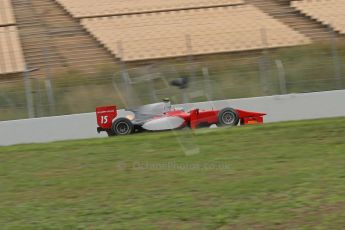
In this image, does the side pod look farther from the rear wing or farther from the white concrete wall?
the rear wing

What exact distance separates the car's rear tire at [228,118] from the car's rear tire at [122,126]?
1570mm

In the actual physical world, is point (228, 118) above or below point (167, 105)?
below

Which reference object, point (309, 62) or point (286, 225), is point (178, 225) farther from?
point (309, 62)

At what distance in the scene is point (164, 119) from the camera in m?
10.3

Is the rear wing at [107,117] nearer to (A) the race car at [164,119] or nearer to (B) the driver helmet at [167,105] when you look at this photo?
(A) the race car at [164,119]

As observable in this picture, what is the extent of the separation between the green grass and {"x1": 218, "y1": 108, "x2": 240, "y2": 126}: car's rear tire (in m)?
2.24

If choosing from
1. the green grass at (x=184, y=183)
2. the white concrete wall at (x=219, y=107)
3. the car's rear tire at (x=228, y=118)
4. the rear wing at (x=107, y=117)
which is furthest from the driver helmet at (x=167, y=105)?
the green grass at (x=184, y=183)

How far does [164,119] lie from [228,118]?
1.20 m

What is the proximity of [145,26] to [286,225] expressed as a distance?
15.1m

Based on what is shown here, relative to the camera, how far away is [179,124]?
396 inches

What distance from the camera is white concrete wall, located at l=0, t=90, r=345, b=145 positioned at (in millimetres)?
12656

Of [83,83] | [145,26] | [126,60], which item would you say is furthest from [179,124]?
[145,26]

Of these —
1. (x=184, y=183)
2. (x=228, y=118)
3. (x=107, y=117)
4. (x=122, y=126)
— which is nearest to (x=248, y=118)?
(x=228, y=118)

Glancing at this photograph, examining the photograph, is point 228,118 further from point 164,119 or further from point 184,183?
point 184,183
